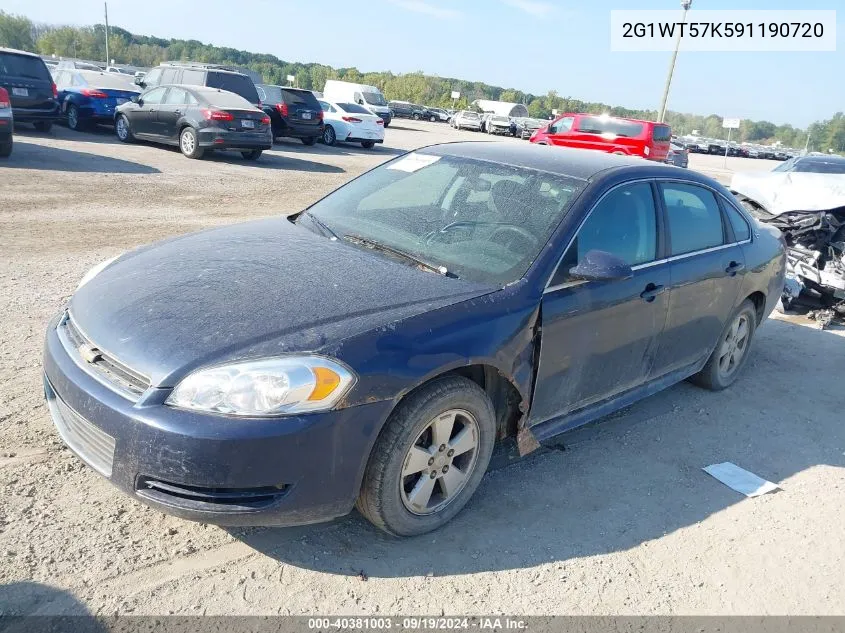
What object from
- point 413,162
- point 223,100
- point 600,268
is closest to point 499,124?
point 223,100

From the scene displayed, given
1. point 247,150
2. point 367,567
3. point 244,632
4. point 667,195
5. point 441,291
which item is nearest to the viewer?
point 244,632

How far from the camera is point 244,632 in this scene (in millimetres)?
2477

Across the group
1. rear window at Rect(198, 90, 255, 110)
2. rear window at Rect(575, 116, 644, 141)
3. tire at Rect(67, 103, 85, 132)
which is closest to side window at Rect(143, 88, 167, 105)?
rear window at Rect(198, 90, 255, 110)

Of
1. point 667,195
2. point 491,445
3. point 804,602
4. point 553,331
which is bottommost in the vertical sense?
point 804,602

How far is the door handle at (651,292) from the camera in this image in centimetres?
389

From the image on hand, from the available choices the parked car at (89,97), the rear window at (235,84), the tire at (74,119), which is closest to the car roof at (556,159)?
the rear window at (235,84)

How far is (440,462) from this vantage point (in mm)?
3076

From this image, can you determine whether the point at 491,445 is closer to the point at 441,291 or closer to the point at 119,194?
the point at 441,291

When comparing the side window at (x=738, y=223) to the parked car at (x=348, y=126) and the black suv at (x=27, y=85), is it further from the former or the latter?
the parked car at (x=348, y=126)

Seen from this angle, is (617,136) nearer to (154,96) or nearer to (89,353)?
(154,96)

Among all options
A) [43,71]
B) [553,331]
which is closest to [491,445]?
[553,331]

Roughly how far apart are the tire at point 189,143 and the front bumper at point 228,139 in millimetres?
150

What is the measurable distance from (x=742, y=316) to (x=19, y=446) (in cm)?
479

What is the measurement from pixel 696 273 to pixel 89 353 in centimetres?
344
